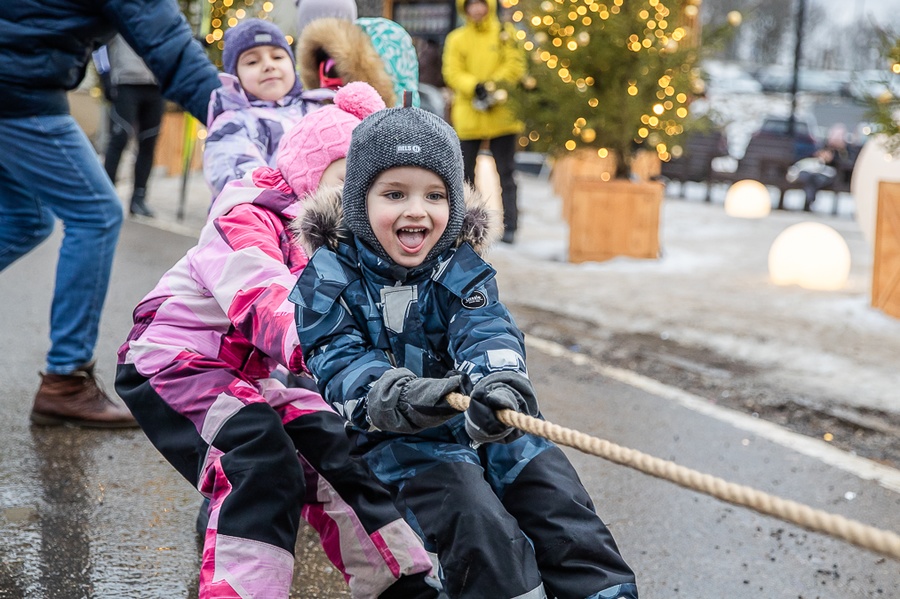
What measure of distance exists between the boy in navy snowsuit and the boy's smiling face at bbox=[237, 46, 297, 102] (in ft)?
4.99

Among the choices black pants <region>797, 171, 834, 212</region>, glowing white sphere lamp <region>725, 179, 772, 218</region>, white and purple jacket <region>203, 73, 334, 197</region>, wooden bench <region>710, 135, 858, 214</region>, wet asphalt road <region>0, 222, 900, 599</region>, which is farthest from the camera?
wooden bench <region>710, 135, 858, 214</region>

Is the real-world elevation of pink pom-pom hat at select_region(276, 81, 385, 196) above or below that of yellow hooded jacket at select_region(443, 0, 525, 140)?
below

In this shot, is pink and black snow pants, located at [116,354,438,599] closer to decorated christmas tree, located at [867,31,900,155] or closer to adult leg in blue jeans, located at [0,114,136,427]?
adult leg in blue jeans, located at [0,114,136,427]

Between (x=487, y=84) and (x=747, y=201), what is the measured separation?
5.70m

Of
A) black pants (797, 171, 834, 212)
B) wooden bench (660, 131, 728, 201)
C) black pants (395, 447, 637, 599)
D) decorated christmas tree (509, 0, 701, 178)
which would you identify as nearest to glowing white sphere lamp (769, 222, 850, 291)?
decorated christmas tree (509, 0, 701, 178)

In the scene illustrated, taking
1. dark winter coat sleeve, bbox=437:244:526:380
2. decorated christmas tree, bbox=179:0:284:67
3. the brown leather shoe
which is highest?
decorated christmas tree, bbox=179:0:284:67

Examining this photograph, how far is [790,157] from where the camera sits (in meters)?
16.9

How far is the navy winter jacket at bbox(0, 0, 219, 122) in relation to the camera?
376 cm

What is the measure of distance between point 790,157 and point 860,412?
41.9 ft

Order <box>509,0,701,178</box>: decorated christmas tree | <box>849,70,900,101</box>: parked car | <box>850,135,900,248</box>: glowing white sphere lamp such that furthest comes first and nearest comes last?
<box>509,0,701,178</box>: decorated christmas tree < <box>850,135,900,248</box>: glowing white sphere lamp < <box>849,70,900,101</box>: parked car

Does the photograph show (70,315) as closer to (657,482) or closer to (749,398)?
(657,482)

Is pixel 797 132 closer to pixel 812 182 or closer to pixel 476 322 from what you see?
pixel 812 182

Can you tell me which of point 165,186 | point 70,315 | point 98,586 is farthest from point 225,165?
point 165,186

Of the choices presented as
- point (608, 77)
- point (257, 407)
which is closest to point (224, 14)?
point (608, 77)
